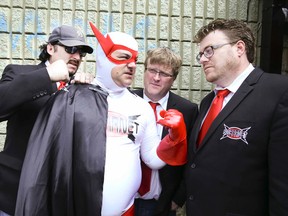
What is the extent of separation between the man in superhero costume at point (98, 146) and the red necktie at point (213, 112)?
13cm

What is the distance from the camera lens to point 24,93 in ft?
7.22

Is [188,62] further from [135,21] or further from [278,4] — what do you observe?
[278,4]

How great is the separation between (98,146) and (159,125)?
785mm

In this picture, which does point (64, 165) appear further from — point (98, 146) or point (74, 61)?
point (74, 61)

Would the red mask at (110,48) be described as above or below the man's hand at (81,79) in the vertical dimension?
above

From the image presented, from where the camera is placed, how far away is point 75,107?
7.68ft

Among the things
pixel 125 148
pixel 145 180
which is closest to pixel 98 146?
pixel 125 148

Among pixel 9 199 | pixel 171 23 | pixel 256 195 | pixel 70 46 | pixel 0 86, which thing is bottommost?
pixel 9 199

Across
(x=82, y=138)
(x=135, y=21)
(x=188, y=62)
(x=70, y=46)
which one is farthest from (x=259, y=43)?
(x=82, y=138)

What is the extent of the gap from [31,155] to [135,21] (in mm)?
2570

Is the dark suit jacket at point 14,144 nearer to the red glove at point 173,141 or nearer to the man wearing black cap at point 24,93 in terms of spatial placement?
the man wearing black cap at point 24,93

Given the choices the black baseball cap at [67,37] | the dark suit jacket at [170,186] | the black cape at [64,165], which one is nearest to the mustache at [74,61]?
the black baseball cap at [67,37]

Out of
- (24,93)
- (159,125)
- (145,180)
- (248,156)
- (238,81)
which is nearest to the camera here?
(248,156)

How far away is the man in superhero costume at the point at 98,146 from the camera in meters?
A: 2.24
